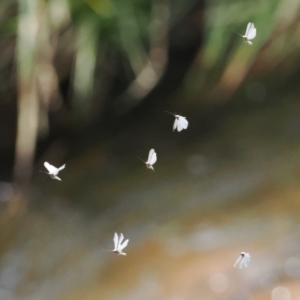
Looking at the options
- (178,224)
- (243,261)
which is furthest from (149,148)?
(243,261)

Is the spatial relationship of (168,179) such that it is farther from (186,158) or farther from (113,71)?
(113,71)

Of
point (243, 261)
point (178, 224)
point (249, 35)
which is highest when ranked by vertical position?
point (249, 35)

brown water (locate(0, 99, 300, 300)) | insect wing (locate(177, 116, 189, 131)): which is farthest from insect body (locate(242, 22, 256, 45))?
brown water (locate(0, 99, 300, 300))

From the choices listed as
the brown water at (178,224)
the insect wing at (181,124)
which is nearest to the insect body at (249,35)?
the insect wing at (181,124)

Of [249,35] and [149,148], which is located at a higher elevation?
[149,148]

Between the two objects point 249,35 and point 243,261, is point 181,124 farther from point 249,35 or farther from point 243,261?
point 243,261

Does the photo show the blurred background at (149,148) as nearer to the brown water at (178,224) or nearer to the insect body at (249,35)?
the brown water at (178,224)

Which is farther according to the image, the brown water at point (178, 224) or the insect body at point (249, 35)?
the brown water at point (178, 224)

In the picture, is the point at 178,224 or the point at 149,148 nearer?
the point at 178,224

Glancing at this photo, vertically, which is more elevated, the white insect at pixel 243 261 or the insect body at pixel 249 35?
the insect body at pixel 249 35

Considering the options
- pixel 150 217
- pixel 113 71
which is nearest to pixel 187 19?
pixel 113 71
